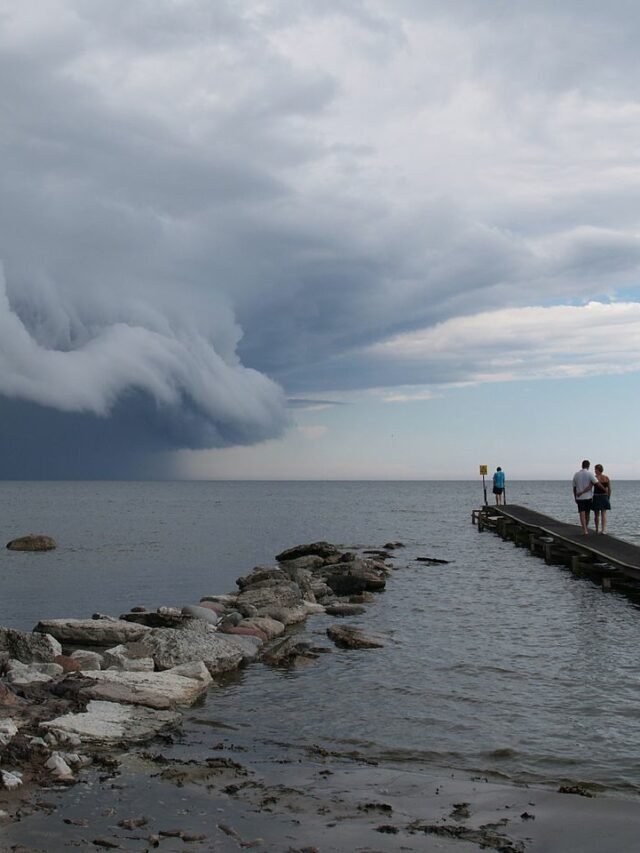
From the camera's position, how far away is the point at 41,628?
14867 millimetres

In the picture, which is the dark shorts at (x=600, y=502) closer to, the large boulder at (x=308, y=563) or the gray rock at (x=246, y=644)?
the large boulder at (x=308, y=563)

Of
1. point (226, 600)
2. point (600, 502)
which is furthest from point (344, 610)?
point (600, 502)

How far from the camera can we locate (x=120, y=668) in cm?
1132

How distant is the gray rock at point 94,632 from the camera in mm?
14242

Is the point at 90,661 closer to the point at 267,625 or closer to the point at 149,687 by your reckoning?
the point at 149,687

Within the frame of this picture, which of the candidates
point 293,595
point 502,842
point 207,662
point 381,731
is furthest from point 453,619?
point 502,842

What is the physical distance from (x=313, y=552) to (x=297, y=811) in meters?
23.7

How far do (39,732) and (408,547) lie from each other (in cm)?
2977

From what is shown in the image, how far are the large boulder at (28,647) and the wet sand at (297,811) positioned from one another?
173 inches

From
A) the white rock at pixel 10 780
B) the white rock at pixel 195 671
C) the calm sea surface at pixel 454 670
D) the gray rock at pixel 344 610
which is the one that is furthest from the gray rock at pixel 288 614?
the white rock at pixel 10 780

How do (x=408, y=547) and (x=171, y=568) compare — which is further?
(x=408, y=547)

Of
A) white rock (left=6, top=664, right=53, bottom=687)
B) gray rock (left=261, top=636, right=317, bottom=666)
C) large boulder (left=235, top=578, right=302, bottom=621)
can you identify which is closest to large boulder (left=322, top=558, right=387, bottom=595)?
large boulder (left=235, top=578, right=302, bottom=621)

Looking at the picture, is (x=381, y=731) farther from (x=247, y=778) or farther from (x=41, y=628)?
(x=41, y=628)

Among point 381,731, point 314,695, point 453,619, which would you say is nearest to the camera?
point 381,731
